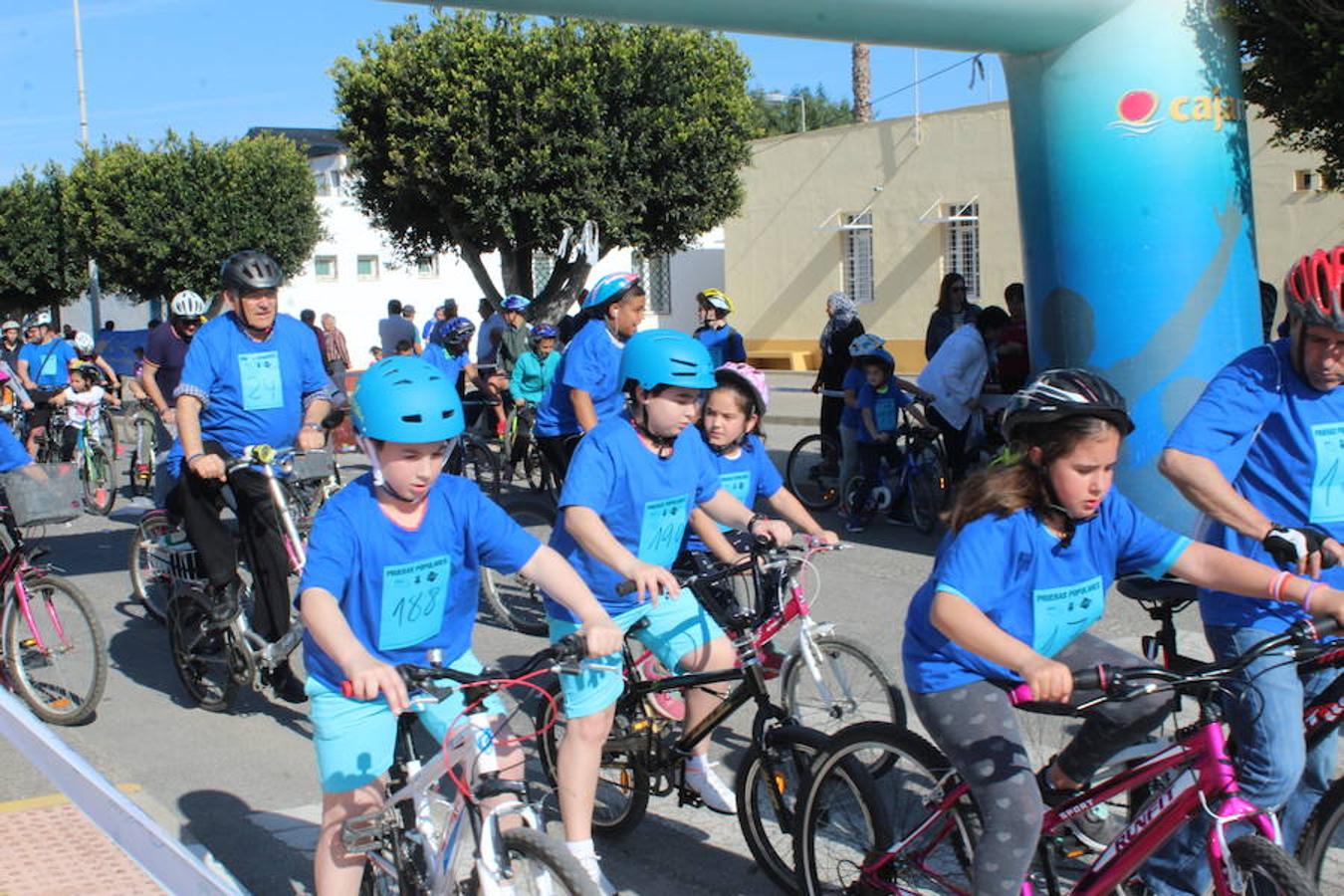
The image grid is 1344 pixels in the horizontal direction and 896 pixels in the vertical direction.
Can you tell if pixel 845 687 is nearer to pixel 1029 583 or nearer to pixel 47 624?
pixel 1029 583

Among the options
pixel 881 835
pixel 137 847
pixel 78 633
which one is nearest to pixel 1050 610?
pixel 881 835

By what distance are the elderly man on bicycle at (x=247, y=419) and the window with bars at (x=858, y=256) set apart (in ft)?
67.8

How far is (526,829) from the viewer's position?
3178 millimetres

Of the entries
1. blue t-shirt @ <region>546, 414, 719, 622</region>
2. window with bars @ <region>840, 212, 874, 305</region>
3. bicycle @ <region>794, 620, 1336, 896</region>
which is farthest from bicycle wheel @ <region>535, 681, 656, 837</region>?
window with bars @ <region>840, 212, 874, 305</region>

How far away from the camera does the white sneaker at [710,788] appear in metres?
4.86

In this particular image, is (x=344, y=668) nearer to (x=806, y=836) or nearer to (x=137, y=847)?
(x=137, y=847)

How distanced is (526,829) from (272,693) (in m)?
3.86

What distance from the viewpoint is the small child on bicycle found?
11000 millimetres

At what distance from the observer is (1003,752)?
3518mm

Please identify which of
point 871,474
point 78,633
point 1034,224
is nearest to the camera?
point 78,633

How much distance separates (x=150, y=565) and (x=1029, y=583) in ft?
20.7

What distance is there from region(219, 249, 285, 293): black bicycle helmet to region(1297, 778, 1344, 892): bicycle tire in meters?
4.91

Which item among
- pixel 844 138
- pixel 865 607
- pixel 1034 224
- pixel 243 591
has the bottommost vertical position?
pixel 865 607

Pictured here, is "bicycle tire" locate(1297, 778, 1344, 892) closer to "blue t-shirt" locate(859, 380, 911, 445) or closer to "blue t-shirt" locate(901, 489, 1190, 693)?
"blue t-shirt" locate(901, 489, 1190, 693)
